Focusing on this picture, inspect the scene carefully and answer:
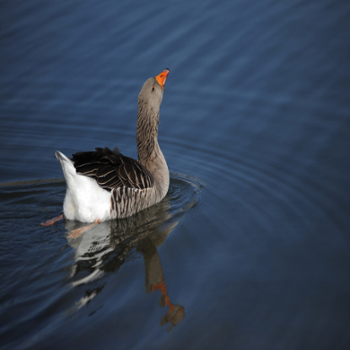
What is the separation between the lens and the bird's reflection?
4.44 metres

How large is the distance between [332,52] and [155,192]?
525 cm

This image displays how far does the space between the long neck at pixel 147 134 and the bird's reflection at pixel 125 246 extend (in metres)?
0.83

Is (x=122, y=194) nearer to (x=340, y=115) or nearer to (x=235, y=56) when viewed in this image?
(x=340, y=115)

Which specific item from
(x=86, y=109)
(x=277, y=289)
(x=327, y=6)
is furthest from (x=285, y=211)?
(x=327, y=6)

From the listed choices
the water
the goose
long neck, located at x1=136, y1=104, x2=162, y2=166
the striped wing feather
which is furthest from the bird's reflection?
long neck, located at x1=136, y1=104, x2=162, y2=166

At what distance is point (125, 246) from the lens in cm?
533

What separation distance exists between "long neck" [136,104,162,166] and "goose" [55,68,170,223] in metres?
0.22

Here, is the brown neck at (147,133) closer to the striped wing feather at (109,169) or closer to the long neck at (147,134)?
the long neck at (147,134)

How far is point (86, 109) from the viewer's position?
28.5 feet

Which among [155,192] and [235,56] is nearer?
[155,192]

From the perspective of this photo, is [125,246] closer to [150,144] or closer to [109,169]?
[109,169]

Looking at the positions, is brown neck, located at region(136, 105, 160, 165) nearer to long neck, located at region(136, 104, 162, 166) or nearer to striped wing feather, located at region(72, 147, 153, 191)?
long neck, located at region(136, 104, 162, 166)

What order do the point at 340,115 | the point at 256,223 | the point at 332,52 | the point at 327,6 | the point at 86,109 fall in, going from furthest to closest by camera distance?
the point at 327,6 → the point at 332,52 → the point at 86,109 → the point at 340,115 → the point at 256,223

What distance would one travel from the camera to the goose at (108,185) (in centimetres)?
572
